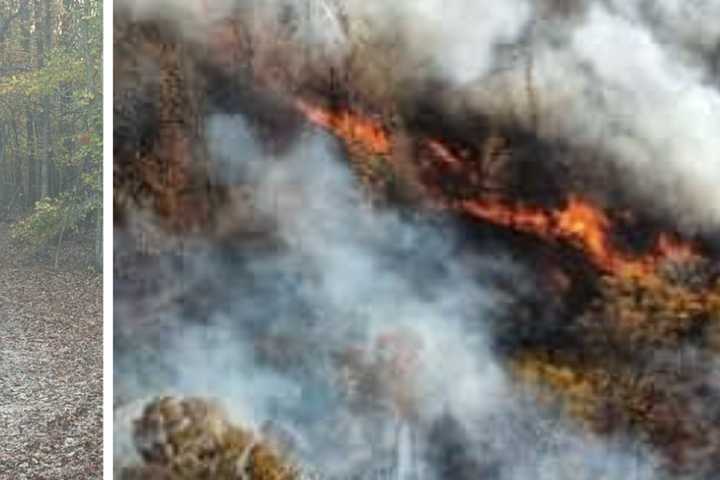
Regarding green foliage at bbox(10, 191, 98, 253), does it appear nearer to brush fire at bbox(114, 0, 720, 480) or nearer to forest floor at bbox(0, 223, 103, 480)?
→ forest floor at bbox(0, 223, 103, 480)

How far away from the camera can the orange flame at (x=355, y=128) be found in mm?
1633

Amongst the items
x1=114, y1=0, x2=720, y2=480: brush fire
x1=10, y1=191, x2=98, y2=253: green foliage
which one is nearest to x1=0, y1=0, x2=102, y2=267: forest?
x1=10, y1=191, x2=98, y2=253: green foliage

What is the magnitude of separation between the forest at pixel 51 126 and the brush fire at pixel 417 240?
268cm

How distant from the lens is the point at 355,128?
164cm

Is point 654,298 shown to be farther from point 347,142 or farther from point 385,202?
point 347,142

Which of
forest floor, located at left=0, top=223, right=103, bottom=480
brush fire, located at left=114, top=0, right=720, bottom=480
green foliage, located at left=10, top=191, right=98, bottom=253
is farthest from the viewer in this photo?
green foliage, located at left=10, top=191, right=98, bottom=253

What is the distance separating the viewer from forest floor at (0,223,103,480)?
3973 millimetres

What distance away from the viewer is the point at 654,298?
5.18 feet

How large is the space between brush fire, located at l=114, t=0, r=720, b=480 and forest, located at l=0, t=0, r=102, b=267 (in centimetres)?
268

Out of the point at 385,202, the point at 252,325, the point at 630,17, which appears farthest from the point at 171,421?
the point at 630,17

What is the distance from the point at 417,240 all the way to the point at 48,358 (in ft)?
10.8

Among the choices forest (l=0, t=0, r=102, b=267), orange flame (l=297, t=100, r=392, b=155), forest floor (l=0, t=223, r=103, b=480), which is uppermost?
forest (l=0, t=0, r=102, b=267)

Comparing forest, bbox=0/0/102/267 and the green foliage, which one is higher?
forest, bbox=0/0/102/267

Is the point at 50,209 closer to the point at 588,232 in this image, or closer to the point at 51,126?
the point at 51,126
